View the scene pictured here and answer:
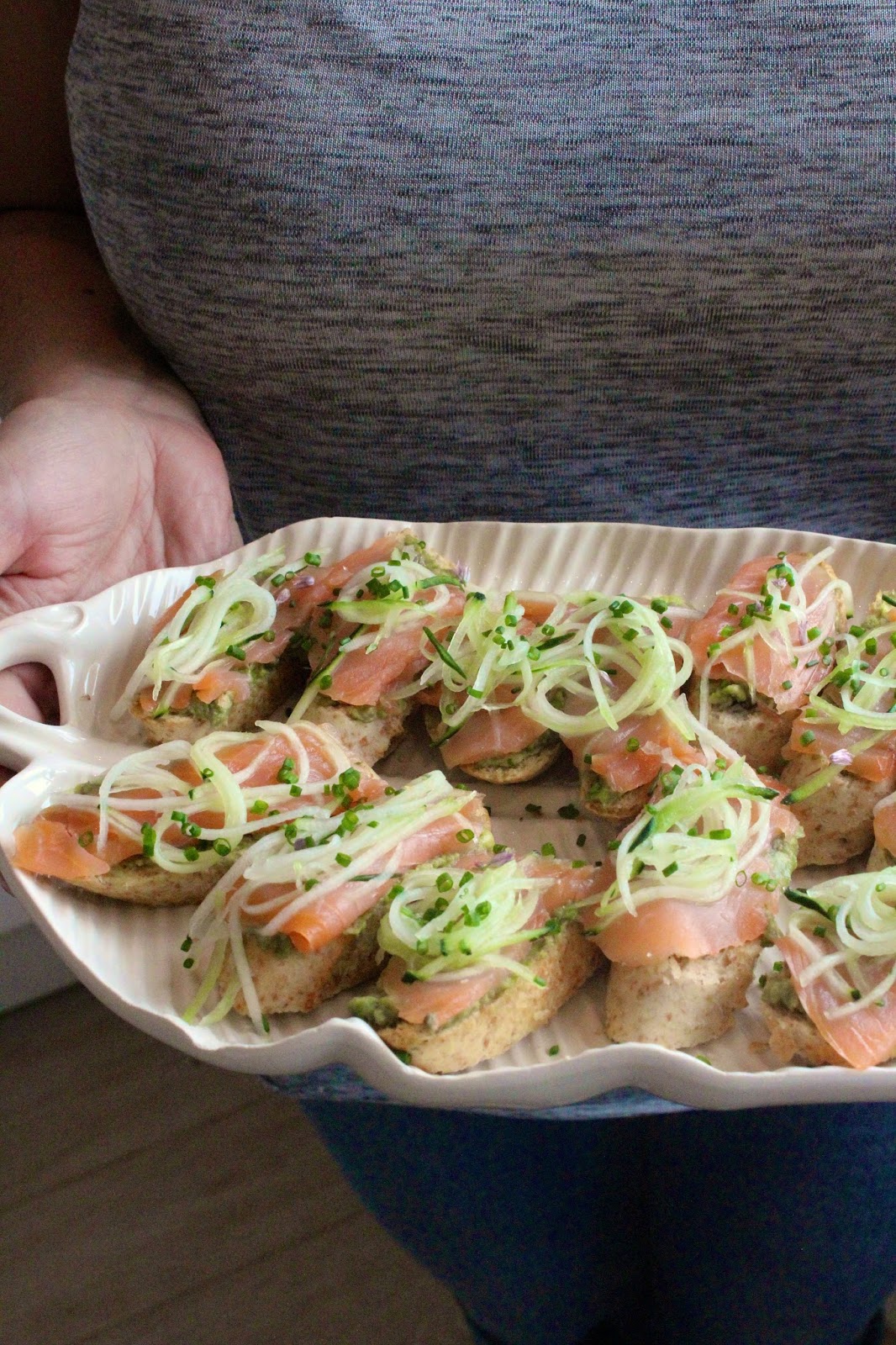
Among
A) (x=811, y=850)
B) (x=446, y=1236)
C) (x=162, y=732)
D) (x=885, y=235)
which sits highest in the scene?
(x=885, y=235)

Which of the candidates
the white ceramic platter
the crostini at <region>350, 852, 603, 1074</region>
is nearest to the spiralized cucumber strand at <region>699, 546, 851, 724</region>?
the white ceramic platter

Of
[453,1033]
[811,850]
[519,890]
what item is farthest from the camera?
[811,850]

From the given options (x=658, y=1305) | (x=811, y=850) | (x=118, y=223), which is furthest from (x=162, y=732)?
(x=658, y=1305)

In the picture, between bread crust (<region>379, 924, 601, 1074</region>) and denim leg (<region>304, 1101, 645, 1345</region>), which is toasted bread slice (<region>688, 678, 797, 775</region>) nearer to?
bread crust (<region>379, 924, 601, 1074</region>)

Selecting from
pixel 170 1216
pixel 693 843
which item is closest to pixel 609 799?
pixel 693 843

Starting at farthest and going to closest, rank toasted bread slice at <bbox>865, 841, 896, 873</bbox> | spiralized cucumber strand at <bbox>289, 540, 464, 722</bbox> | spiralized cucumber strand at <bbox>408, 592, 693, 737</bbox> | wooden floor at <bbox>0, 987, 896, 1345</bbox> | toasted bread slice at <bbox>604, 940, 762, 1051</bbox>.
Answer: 1. wooden floor at <bbox>0, 987, 896, 1345</bbox>
2. spiralized cucumber strand at <bbox>289, 540, 464, 722</bbox>
3. spiralized cucumber strand at <bbox>408, 592, 693, 737</bbox>
4. toasted bread slice at <bbox>865, 841, 896, 873</bbox>
5. toasted bread slice at <bbox>604, 940, 762, 1051</bbox>

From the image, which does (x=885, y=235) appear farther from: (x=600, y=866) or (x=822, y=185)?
(x=600, y=866)
